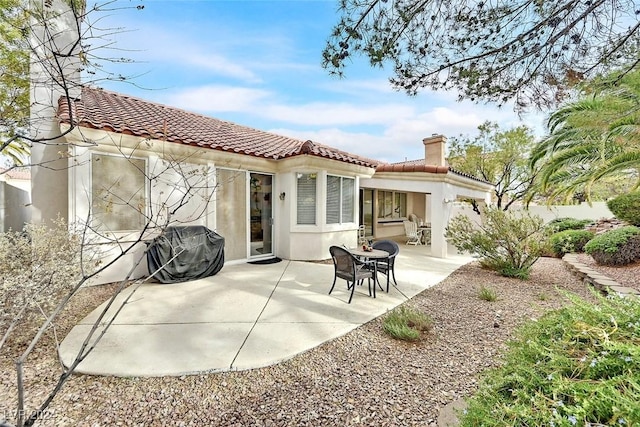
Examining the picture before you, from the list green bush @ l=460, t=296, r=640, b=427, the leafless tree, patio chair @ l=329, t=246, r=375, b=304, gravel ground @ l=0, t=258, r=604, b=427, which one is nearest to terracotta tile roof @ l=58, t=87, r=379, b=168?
the leafless tree

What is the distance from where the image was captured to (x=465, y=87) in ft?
15.7

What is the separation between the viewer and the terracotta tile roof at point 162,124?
282 inches

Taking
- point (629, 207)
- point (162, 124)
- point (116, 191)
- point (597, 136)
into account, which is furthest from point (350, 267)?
point (629, 207)

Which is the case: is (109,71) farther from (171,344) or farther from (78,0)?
(171,344)

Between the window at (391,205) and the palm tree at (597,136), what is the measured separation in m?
8.10

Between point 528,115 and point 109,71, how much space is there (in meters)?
6.25

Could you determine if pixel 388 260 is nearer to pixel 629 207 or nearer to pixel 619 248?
pixel 619 248

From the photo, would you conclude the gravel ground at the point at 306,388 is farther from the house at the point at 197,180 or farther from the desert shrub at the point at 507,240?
the desert shrub at the point at 507,240

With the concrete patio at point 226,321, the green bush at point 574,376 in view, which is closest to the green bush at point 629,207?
the concrete patio at point 226,321

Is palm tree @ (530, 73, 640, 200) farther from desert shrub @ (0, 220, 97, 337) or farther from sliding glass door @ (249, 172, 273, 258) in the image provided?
desert shrub @ (0, 220, 97, 337)

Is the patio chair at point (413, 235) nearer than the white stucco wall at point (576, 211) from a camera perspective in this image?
Yes

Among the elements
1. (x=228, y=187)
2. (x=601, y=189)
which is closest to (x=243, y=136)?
(x=228, y=187)

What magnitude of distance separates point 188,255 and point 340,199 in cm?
572

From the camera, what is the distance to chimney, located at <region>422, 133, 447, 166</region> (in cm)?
1462
